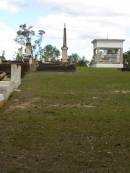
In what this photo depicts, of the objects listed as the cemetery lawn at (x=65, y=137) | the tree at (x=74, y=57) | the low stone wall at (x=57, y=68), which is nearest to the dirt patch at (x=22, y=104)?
the cemetery lawn at (x=65, y=137)

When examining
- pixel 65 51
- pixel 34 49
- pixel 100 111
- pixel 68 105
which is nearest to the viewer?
pixel 100 111

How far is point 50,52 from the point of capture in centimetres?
7881

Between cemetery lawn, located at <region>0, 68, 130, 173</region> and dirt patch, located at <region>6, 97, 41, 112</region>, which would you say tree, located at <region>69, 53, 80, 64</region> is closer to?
dirt patch, located at <region>6, 97, 41, 112</region>

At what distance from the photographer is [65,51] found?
6406 cm

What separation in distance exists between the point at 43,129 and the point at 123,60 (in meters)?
66.4

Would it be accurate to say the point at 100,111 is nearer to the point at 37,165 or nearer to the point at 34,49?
the point at 37,165

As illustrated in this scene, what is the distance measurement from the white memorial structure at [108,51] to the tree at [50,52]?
17.4ft

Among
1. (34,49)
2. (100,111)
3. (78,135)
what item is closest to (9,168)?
(78,135)

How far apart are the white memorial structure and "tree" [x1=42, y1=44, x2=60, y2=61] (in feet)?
17.4

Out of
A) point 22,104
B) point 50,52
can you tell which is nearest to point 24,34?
point 50,52

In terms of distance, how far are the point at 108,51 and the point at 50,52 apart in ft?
26.4

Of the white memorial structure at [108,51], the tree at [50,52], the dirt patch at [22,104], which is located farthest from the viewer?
the tree at [50,52]

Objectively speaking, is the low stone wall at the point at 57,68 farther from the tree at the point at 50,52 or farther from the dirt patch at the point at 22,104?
the tree at the point at 50,52

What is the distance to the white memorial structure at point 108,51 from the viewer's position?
73.1 meters
